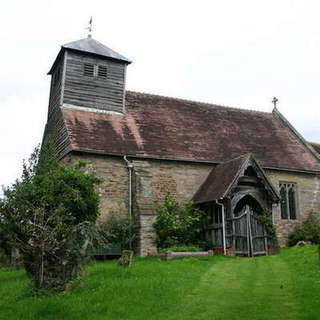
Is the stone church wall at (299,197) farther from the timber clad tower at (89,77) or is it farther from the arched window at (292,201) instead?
the timber clad tower at (89,77)

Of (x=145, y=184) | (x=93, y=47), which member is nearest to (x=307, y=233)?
(x=145, y=184)

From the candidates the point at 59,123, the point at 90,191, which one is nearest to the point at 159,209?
the point at 90,191

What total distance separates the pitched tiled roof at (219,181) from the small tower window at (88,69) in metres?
9.36

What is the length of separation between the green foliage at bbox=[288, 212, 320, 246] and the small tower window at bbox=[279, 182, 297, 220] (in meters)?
0.89

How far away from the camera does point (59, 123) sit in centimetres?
2392

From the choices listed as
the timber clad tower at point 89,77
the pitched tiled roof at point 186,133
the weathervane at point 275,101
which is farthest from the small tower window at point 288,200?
the timber clad tower at point 89,77

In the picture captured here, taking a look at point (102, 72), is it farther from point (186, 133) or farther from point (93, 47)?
point (186, 133)

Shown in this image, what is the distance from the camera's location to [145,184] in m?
21.7

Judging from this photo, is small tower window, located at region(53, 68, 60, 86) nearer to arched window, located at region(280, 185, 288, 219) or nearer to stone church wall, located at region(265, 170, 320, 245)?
stone church wall, located at region(265, 170, 320, 245)

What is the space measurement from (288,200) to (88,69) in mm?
14446

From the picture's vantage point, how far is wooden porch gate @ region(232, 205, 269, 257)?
20.4 metres

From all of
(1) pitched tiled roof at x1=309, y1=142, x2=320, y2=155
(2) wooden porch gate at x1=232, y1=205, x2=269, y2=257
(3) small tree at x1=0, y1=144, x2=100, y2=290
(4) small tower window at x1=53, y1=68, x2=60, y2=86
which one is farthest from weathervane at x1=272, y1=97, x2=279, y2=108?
(3) small tree at x1=0, y1=144, x2=100, y2=290

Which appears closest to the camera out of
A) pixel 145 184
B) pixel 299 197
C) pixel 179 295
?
pixel 179 295

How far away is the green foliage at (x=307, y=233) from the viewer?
23.9m
